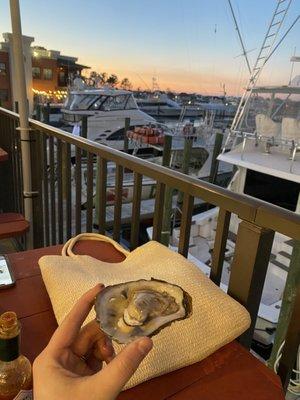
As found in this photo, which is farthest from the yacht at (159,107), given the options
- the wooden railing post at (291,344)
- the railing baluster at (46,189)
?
the wooden railing post at (291,344)

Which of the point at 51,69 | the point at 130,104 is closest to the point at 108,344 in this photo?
the point at 130,104

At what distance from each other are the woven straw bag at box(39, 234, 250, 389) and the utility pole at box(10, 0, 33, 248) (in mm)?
1228

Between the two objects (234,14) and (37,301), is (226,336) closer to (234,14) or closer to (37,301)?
(37,301)

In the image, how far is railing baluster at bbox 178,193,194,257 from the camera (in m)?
1.09

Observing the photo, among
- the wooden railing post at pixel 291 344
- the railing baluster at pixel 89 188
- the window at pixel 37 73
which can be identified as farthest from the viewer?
the window at pixel 37 73

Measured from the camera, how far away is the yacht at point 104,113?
11836 mm

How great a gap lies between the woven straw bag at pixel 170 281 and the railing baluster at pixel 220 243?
0.16 m

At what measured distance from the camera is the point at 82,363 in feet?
1.78

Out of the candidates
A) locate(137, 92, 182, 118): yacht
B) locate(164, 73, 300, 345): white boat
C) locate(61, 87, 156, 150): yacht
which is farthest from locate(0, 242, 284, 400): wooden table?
locate(137, 92, 182, 118): yacht

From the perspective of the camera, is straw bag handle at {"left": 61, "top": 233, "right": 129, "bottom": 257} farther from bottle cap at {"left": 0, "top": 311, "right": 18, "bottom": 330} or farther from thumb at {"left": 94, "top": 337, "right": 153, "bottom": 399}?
thumb at {"left": 94, "top": 337, "right": 153, "bottom": 399}

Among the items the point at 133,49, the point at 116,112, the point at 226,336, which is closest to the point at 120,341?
the point at 226,336

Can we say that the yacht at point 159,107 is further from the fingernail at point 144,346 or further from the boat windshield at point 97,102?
the fingernail at point 144,346

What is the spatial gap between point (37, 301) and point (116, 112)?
→ 12.1 m

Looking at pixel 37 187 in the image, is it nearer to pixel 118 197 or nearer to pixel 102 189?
pixel 102 189
